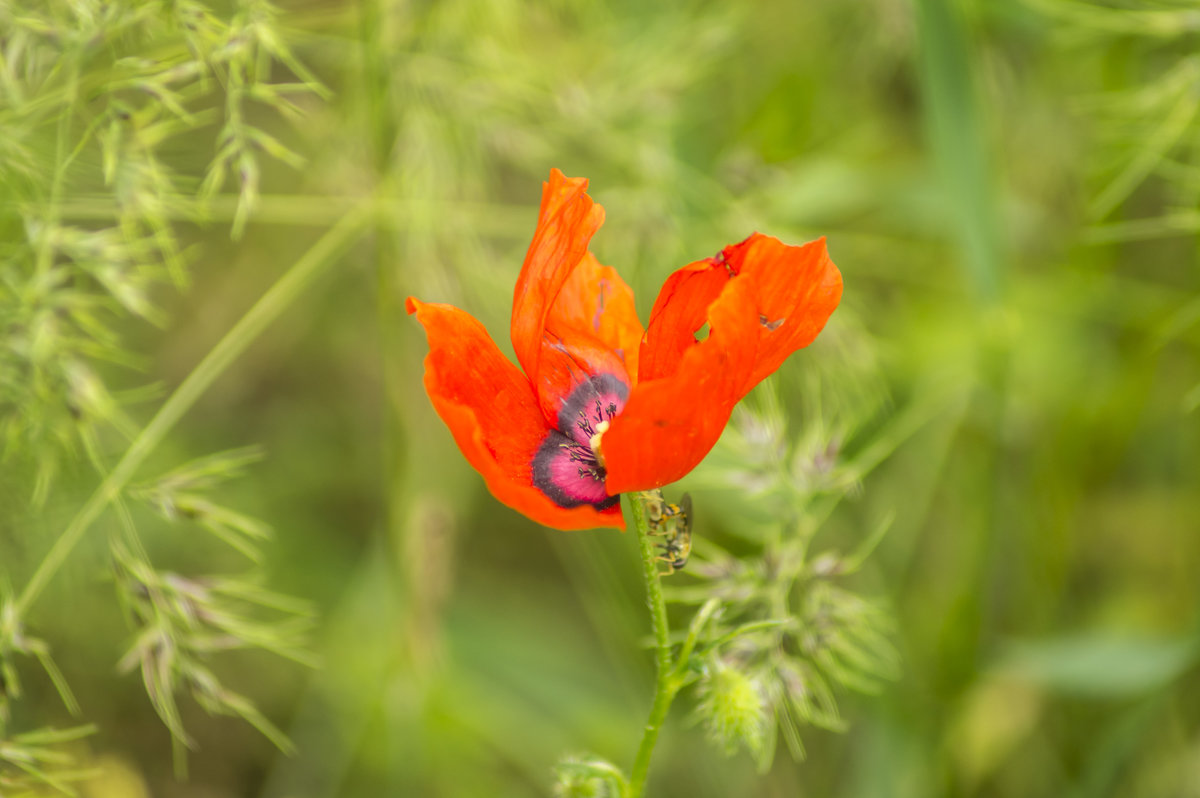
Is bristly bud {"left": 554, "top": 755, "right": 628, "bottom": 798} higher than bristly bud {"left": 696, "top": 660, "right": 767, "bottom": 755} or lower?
lower

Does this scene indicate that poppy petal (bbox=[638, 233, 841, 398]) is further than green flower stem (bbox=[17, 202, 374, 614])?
No

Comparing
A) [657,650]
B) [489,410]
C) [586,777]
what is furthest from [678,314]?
[586,777]

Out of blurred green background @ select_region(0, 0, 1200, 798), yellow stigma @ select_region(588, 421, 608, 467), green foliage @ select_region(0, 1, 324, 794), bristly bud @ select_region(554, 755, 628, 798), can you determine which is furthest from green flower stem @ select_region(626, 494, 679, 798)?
blurred green background @ select_region(0, 0, 1200, 798)

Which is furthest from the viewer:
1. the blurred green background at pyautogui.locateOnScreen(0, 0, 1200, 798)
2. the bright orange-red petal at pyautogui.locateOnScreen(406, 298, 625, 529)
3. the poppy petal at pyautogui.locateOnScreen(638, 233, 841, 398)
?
the blurred green background at pyautogui.locateOnScreen(0, 0, 1200, 798)

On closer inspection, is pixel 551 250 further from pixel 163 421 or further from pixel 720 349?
pixel 163 421

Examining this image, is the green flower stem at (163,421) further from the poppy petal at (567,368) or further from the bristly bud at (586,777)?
the bristly bud at (586,777)

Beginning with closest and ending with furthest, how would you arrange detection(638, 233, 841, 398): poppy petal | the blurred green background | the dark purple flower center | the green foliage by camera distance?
detection(638, 233, 841, 398): poppy petal
the dark purple flower center
the green foliage
the blurred green background

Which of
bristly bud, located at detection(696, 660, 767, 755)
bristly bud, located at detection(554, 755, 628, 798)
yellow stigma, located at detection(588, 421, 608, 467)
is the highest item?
yellow stigma, located at detection(588, 421, 608, 467)

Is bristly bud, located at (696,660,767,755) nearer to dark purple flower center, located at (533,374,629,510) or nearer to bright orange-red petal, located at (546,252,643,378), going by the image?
dark purple flower center, located at (533,374,629,510)

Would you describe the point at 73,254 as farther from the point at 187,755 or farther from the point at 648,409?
the point at 187,755
